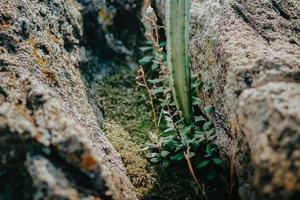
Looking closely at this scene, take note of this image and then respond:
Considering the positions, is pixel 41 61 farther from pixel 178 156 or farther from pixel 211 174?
pixel 211 174

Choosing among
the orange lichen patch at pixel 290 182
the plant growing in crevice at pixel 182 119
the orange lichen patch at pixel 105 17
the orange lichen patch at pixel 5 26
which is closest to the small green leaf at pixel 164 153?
the plant growing in crevice at pixel 182 119

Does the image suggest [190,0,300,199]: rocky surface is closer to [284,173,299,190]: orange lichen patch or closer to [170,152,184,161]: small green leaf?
[284,173,299,190]: orange lichen patch

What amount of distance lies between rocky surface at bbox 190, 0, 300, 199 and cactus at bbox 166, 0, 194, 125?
6.8 inches

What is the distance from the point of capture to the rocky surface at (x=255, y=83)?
1.55m

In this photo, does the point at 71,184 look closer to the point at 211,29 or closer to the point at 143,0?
the point at 211,29

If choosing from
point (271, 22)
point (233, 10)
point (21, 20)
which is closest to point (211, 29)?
point (233, 10)

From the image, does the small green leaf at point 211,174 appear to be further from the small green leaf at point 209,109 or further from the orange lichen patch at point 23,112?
the orange lichen patch at point 23,112

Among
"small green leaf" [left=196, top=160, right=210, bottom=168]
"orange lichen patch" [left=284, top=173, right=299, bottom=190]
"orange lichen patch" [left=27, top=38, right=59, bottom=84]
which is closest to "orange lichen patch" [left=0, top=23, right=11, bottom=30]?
"orange lichen patch" [left=27, top=38, right=59, bottom=84]

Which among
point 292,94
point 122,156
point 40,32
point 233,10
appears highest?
point 40,32

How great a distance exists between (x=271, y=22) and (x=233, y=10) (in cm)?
29

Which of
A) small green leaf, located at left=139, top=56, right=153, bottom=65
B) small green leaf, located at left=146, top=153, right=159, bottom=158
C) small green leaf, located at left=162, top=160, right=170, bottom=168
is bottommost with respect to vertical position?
small green leaf, located at left=162, top=160, right=170, bottom=168

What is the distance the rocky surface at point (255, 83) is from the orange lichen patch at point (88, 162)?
75 cm

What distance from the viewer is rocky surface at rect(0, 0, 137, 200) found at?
175 centimetres

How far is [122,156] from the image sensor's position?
2.62m
